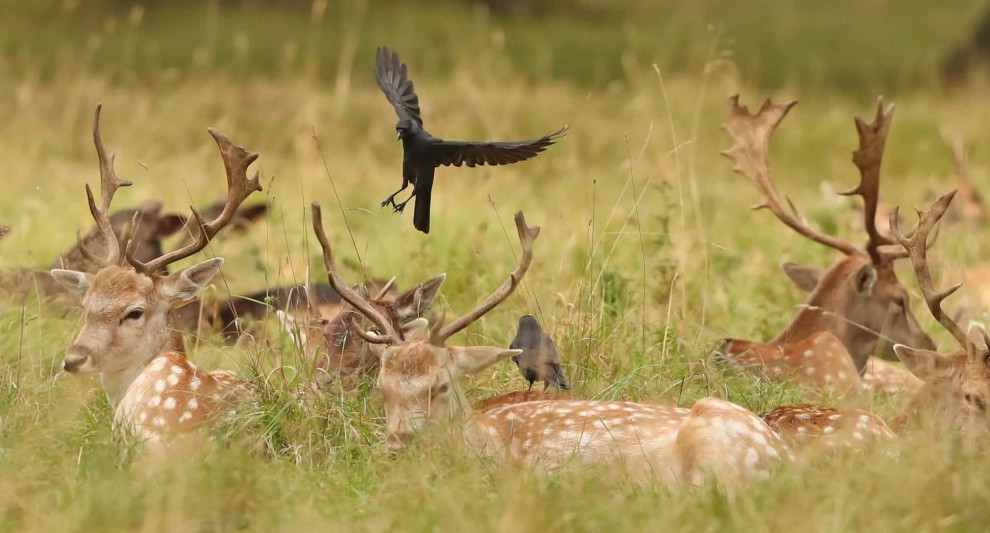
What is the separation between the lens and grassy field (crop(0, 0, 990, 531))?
4.30 meters

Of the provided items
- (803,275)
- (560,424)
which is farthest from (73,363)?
(803,275)

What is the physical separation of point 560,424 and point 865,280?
2811 mm

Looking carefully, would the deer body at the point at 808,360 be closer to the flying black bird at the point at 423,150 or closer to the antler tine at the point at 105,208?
the flying black bird at the point at 423,150

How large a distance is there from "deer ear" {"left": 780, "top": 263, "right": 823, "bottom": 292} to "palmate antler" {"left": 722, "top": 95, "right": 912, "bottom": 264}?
0.78 feet

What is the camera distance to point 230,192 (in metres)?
5.86

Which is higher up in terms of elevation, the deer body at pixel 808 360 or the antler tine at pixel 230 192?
the antler tine at pixel 230 192

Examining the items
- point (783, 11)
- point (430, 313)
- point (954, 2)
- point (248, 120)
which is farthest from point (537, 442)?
point (954, 2)

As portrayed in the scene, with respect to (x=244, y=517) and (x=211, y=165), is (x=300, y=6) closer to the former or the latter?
(x=211, y=165)

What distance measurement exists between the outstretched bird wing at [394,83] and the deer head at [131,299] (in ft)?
2.03

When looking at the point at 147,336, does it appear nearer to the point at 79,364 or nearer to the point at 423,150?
the point at 79,364

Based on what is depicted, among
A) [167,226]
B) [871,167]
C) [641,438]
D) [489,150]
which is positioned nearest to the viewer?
[641,438]

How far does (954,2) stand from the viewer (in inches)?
1017

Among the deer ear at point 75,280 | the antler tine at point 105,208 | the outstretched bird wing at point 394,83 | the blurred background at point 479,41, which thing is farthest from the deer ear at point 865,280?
the blurred background at point 479,41

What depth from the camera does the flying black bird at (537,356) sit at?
5547 millimetres
